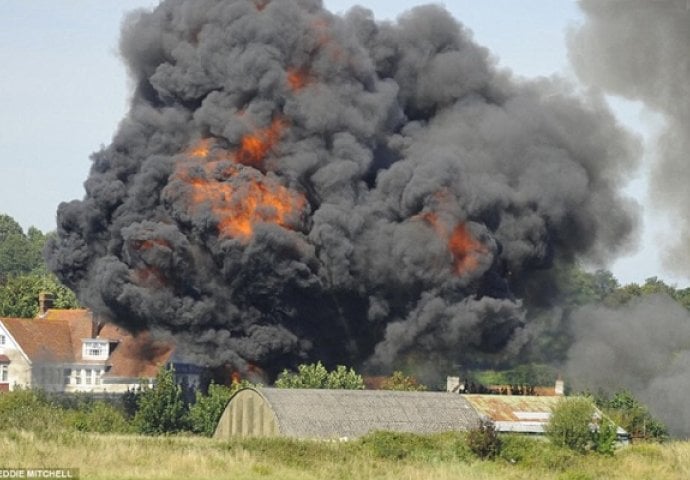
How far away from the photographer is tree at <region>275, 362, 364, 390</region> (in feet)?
269

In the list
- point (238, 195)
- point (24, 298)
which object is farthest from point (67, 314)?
point (238, 195)

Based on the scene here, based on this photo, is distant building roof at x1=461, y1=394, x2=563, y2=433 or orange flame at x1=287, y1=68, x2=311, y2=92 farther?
orange flame at x1=287, y1=68, x2=311, y2=92

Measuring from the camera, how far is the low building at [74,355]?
99.4 meters

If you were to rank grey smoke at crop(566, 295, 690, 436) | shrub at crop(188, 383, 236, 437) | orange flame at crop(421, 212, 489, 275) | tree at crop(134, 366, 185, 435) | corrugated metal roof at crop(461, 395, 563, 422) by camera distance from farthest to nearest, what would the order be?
1. orange flame at crop(421, 212, 489, 275)
2. grey smoke at crop(566, 295, 690, 436)
3. shrub at crop(188, 383, 236, 437)
4. tree at crop(134, 366, 185, 435)
5. corrugated metal roof at crop(461, 395, 563, 422)

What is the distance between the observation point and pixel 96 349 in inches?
4154

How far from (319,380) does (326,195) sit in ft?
55.0

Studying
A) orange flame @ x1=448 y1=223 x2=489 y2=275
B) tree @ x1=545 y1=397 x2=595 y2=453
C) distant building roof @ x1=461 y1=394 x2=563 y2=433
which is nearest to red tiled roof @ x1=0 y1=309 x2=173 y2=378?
orange flame @ x1=448 y1=223 x2=489 y2=275

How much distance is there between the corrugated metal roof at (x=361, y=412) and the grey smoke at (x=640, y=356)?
19179mm

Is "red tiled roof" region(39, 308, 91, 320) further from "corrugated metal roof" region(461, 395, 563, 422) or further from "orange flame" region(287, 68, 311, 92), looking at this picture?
"corrugated metal roof" region(461, 395, 563, 422)

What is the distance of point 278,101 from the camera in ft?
311

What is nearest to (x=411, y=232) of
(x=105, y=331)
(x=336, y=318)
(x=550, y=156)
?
(x=336, y=318)

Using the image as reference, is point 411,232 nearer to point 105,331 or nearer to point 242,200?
point 242,200

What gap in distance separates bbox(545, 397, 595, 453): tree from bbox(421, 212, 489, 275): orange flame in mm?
28395

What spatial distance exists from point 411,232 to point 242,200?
474 inches
